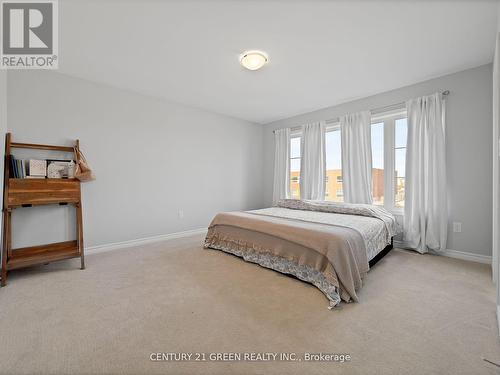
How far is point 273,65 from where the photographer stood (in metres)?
2.71

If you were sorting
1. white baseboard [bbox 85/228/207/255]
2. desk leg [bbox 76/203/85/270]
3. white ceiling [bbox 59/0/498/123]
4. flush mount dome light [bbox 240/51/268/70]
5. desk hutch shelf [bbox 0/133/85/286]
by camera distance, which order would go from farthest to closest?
white baseboard [bbox 85/228/207/255], desk leg [bbox 76/203/85/270], flush mount dome light [bbox 240/51/268/70], desk hutch shelf [bbox 0/133/85/286], white ceiling [bbox 59/0/498/123]

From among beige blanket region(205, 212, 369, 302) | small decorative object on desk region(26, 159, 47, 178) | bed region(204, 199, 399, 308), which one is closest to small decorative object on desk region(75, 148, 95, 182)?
small decorative object on desk region(26, 159, 47, 178)

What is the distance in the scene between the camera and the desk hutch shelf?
2271 millimetres

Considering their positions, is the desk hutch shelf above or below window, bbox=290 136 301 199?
below

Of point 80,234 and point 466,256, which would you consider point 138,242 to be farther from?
point 466,256

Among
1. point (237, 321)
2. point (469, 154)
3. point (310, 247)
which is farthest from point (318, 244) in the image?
point (469, 154)

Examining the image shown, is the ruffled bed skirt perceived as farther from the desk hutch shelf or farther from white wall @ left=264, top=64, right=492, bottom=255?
white wall @ left=264, top=64, right=492, bottom=255

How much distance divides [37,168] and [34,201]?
43 centimetres

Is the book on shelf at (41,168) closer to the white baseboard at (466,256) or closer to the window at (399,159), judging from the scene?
the window at (399,159)

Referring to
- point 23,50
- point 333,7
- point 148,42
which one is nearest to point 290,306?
point 333,7

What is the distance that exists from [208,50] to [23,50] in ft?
6.49

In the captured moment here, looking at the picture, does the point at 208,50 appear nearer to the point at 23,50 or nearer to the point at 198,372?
the point at 23,50

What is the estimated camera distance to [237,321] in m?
1.60

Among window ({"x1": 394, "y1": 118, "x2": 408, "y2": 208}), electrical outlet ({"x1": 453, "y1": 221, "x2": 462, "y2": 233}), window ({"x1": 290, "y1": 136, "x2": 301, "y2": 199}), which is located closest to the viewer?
electrical outlet ({"x1": 453, "y1": 221, "x2": 462, "y2": 233})
